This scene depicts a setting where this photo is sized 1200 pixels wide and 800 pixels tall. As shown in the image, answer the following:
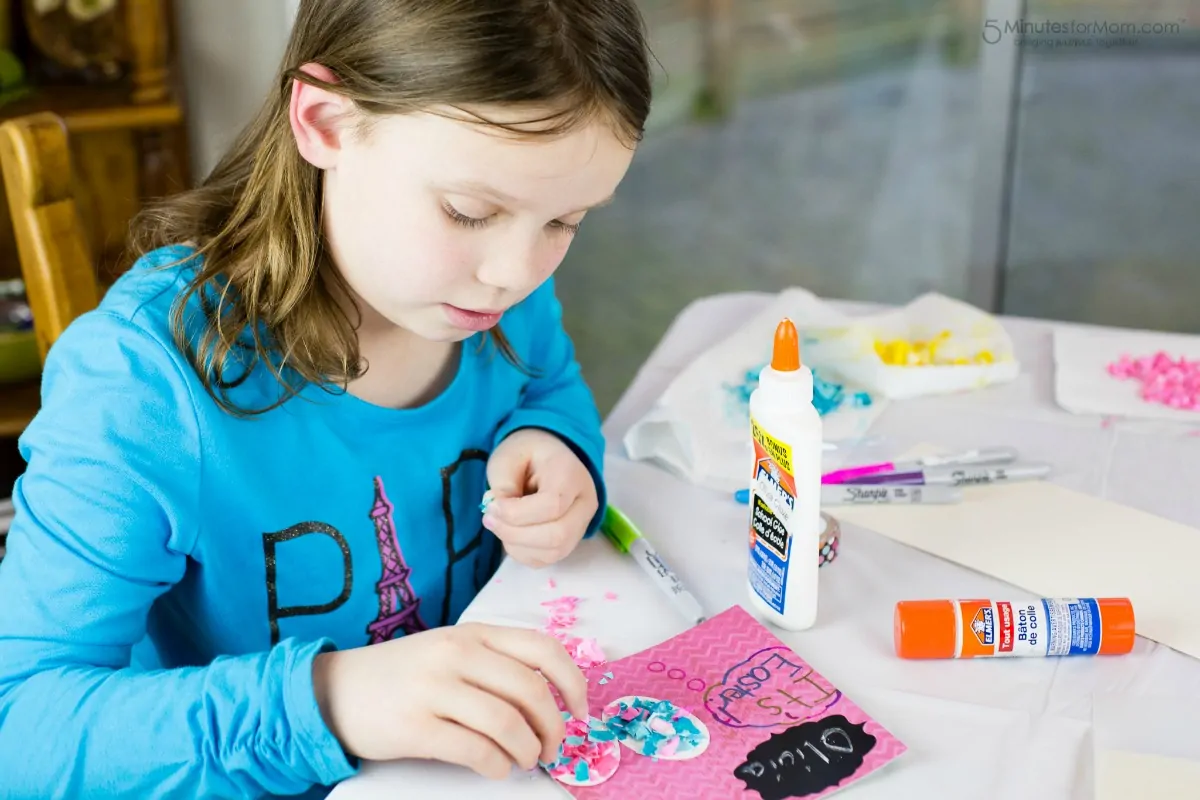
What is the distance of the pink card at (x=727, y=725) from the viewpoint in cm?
62

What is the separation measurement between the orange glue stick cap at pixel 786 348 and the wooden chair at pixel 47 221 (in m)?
0.61

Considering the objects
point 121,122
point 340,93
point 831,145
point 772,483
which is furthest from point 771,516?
point 831,145

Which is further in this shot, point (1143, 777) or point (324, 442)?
point (324, 442)

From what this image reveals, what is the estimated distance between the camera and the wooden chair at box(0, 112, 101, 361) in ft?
3.17

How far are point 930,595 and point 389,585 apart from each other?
39cm

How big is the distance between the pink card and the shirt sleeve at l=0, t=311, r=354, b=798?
0.15 meters

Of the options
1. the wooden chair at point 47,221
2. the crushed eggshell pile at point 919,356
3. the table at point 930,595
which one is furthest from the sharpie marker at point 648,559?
the wooden chair at point 47,221

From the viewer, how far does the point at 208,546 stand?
0.81 metres

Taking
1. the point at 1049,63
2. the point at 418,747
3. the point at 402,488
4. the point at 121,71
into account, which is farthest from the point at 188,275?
the point at 1049,63

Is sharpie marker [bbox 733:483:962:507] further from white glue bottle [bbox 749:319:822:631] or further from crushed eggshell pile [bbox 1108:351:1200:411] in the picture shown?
crushed eggshell pile [bbox 1108:351:1200:411]

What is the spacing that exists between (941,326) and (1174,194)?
1.79m

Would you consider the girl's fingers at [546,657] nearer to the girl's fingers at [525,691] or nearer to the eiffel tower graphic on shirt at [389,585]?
the girl's fingers at [525,691]

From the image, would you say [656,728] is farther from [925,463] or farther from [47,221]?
[47,221]

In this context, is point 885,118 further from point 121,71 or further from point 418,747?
point 418,747
